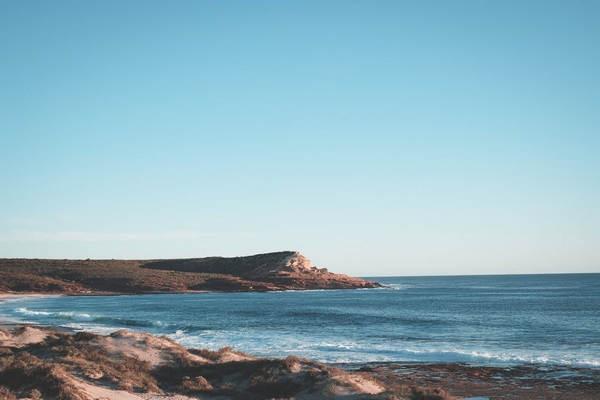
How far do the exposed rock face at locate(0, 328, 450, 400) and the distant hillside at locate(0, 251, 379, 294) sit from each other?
106 meters

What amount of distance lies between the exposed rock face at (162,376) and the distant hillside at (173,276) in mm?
105731

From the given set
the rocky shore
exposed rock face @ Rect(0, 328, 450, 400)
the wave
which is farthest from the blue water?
exposed rock face @ Rect(0, 328, 450, 400)

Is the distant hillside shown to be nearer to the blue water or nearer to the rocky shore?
the blue water

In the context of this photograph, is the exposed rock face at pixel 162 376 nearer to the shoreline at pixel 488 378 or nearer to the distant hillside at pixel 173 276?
the shoreline at pixel 488 378

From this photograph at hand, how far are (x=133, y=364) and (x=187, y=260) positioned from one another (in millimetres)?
155643

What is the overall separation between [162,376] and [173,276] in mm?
126620

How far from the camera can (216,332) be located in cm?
4966

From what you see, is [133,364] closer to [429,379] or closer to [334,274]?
[429,379]

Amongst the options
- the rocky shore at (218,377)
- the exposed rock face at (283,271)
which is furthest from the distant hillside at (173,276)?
the rocky shore at (218,377)

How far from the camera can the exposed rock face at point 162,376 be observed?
1998 centimetres

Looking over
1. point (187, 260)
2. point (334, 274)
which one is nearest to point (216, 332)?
point (334, 274)

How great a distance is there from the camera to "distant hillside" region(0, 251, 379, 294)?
427 feet

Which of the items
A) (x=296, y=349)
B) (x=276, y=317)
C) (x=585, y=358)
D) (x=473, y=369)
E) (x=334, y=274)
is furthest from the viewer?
(x=334, y=274)

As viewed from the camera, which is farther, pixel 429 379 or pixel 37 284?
pixel 37 284
